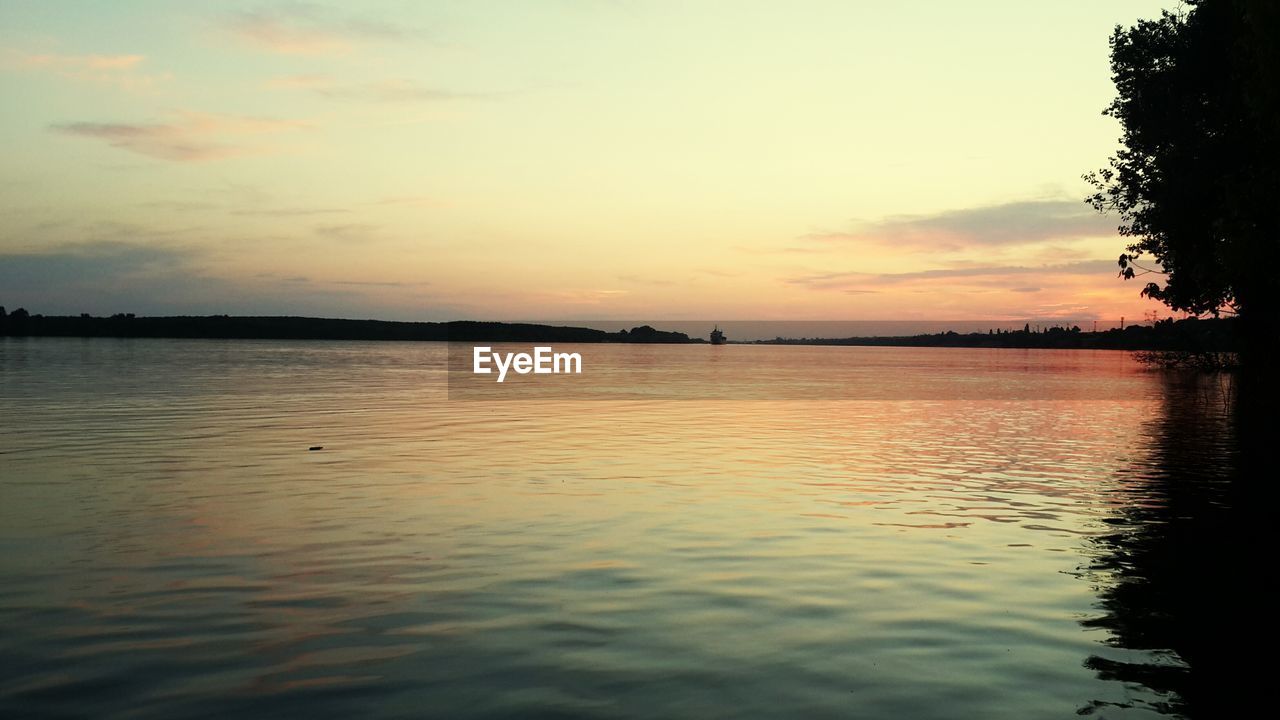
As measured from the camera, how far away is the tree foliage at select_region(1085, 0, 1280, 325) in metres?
35.6

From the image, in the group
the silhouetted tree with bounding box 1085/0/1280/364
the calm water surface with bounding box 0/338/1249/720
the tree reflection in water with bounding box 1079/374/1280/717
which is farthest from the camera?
the silhouetted tree with bounding box 1085/0/1280/364

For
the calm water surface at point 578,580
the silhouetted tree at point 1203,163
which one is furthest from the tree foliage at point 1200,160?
the calm water surface at point 578,580

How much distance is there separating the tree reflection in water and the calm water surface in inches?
4.3

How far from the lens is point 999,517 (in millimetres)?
22297

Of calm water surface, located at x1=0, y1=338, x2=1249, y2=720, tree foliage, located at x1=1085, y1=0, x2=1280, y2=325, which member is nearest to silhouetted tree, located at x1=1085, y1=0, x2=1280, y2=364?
tree foliage, located at x1=1085, y1=0, x2=1280, y2=325

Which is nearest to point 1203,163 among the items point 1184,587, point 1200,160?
point 1200,160

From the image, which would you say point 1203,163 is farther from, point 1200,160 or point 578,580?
point 578,580

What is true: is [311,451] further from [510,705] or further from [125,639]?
[510,705]

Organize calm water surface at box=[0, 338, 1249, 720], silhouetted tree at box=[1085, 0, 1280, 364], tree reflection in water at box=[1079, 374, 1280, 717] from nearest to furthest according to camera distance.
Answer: calm water surface at box=[0, 338, 1249, 720] → tree reflection in water at box=[1079, 374, 1280, 717] → silhouetted tree at box=[1085, 0, 1280, 364]

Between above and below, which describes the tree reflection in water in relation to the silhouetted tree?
below

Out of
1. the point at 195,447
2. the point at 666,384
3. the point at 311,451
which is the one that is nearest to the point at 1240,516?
the point at 311,451

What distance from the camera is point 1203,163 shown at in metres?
42.8

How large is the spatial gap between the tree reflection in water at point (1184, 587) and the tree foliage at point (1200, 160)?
8.79 m

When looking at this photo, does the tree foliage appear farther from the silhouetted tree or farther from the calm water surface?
the calm water surface
